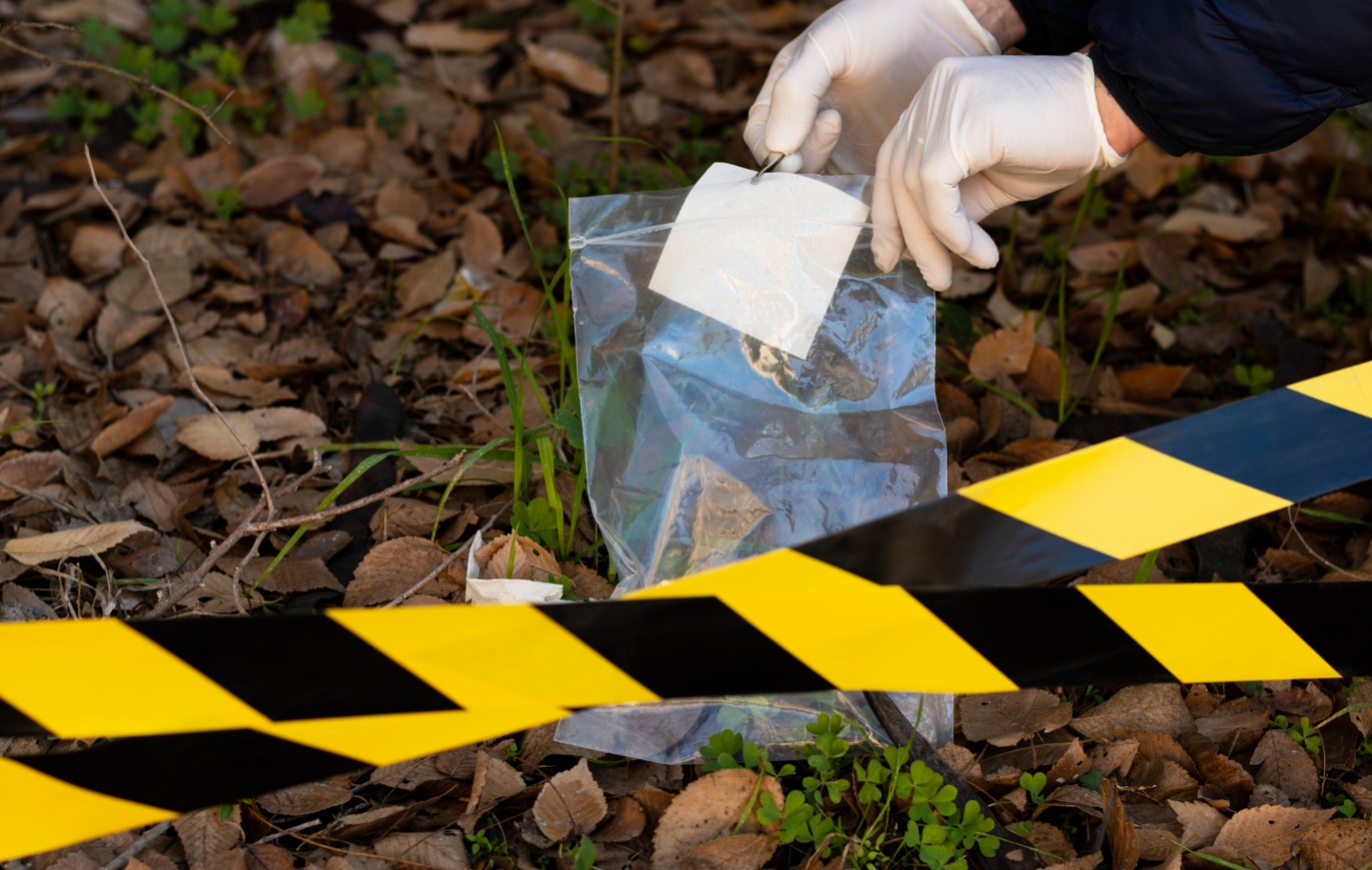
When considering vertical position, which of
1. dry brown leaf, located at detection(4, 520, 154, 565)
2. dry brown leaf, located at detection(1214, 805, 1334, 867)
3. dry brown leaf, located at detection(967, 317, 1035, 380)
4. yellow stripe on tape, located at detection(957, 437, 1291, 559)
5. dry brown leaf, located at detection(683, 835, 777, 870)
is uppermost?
yellow stripe on tape, located at detection(957, 437, 1291, 559)

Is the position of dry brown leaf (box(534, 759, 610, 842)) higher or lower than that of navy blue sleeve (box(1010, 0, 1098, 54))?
lower

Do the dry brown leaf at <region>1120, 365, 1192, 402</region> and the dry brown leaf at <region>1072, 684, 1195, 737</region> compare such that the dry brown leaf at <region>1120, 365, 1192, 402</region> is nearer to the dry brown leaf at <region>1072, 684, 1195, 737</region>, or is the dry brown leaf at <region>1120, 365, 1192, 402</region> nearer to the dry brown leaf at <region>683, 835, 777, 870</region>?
the dry brown leaf at <region>1072, 684, 1195, 737</region>

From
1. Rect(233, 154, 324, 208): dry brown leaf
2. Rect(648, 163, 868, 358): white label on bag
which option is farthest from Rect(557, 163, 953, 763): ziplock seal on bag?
Rect(233, 154, 324, 208): dry brown leaf

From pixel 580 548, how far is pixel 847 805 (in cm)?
52

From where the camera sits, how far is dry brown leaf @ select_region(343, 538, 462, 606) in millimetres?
1328

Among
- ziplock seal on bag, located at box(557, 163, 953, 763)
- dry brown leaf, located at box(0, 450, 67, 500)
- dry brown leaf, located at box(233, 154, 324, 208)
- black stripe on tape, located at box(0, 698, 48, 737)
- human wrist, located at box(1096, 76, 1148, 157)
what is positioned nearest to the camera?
black stripe on tape, located at box(0, 698, 48, 737)

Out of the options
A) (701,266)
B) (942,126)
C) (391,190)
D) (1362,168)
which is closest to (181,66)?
(391,190)

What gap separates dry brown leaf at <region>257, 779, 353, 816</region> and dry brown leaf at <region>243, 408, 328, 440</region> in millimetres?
656

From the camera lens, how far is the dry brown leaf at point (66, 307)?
1822mm

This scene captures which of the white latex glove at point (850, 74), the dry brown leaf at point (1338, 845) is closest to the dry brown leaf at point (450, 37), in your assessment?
the white latex glove at point (850, 74)

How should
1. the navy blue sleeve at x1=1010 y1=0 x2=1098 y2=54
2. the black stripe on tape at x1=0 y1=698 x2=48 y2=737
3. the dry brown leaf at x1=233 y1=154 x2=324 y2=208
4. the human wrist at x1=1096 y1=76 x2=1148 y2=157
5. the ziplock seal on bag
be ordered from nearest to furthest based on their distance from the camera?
the black stripe on tape at x1=0 y1=698 x2=48 y2=737 < the ziplock seal on bag < the human wrist at x1=1096 y1=76 x2=1148 y2=157 < the navy blue sleeve at x1=1010 y1=0 x2=1098 y2=54 < the dry brown leaf at x1=233 y1=154 x2=324 y2=208

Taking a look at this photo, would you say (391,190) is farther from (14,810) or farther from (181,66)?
(14,810)

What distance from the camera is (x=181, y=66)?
2.39m

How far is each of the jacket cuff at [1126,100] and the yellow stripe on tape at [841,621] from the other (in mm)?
838
